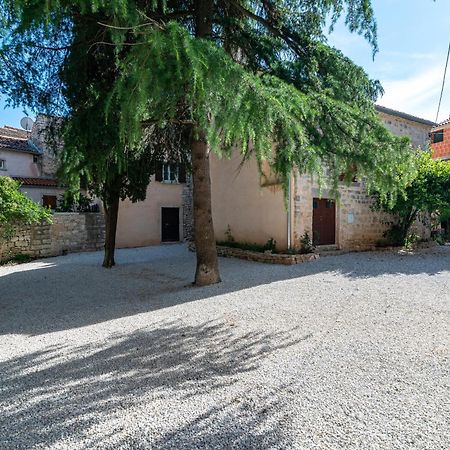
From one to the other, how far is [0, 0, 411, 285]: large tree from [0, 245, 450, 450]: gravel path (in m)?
2.04

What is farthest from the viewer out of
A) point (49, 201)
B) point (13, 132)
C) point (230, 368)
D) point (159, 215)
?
point (13, 132)

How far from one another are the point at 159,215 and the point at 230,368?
15.7m

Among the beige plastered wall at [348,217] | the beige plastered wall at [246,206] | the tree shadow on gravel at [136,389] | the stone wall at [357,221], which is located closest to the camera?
the tree shadow on gravel at [136,389]

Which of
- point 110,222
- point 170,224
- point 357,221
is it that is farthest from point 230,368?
point 170,224

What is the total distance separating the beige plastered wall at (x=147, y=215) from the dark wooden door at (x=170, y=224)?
0.77 ft

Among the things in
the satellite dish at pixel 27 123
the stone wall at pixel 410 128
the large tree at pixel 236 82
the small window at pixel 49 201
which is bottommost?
the small window at pixel 49 201

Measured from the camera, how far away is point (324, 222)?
41.0ft

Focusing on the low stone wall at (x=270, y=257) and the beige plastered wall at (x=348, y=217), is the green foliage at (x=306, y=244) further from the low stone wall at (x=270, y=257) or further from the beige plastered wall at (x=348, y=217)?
the low stone wall at (x=270, y=257)

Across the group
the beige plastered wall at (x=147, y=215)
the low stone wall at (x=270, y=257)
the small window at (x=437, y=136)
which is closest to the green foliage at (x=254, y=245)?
the low stone wall at (x=270, y=257)

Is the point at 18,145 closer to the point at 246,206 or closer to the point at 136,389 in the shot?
the point at 246,206

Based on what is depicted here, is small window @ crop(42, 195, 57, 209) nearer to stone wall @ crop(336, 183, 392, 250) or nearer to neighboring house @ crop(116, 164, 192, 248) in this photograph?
neighboring house @ crop(116, 164, 192, 248)

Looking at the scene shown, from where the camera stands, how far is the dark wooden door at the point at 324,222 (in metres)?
12.2

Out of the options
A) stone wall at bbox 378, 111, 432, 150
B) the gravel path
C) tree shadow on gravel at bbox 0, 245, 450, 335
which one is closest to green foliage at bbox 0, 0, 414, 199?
the gravel path

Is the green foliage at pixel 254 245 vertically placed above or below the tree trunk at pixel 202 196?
below
